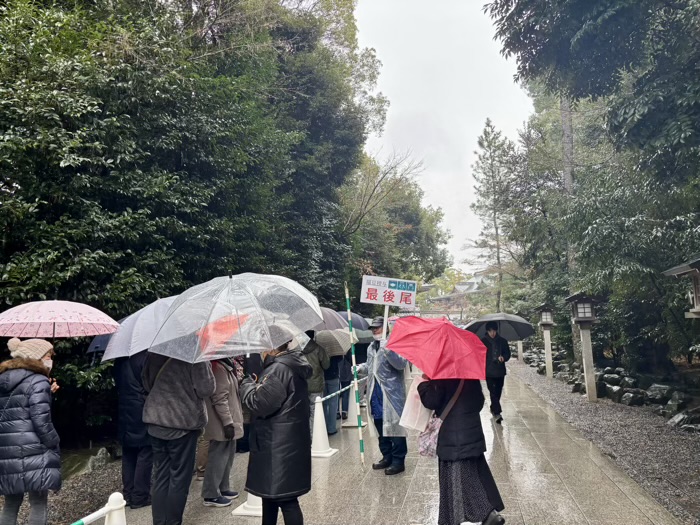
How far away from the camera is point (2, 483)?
150 inches

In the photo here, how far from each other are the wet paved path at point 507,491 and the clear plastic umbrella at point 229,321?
203 cm

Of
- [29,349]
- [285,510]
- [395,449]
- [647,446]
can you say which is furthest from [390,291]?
[647,446]

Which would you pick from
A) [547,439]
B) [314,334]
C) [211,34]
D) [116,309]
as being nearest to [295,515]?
[314,334]

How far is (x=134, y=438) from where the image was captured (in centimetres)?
512

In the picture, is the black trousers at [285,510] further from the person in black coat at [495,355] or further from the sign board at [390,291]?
the person in black coat at [495,355]

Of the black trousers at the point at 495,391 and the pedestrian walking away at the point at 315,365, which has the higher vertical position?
the pedestrian walking away at the point at 315,365

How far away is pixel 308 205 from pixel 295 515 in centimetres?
Result: 1513

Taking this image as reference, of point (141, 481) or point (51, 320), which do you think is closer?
point (51, 320)

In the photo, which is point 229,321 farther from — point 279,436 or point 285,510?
point 285,510

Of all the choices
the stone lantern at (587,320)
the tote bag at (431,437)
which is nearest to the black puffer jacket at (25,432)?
the tote bag at (431,437)

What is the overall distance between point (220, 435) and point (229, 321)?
183 centimetres

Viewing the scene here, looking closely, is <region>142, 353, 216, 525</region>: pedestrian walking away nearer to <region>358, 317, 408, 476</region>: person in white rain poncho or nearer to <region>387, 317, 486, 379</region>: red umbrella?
<region>387, 317, 486, 379</region>: red umbrella

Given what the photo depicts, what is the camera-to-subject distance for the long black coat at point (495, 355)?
8.95 m

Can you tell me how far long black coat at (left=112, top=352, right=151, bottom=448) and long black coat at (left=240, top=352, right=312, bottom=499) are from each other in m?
2.16
